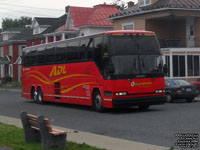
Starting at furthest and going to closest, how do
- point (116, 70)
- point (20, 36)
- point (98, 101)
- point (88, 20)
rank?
point (20, 36) < point (88, 20) < point (98, 101) < point (116, 70)

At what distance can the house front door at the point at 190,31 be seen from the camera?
40625 millimetres

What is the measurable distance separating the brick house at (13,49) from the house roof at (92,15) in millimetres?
16972

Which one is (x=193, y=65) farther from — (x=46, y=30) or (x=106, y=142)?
(x=46, y=30)

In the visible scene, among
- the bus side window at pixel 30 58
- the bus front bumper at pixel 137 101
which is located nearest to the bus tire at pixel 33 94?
the bus side window at pixel 30 58

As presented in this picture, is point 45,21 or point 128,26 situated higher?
point 45,21

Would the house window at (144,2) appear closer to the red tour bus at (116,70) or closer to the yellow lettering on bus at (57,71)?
the yellow lettering on bus at (57,71)

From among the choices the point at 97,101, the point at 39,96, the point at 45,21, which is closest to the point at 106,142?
the point at 97,101

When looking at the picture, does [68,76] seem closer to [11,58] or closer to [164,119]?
[164,119]

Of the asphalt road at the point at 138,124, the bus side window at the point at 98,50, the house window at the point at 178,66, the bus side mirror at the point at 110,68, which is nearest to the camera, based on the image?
the asphalt road at the point at 138,124

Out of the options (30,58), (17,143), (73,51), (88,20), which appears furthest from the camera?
(88,20)

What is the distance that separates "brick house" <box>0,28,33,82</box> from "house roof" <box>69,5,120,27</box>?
55.7ft

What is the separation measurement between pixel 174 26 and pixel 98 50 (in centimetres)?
2187

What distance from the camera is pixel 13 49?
236ft

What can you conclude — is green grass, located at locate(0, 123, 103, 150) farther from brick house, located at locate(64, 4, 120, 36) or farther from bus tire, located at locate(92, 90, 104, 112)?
brick house, located at locate(64, 4, 120, 36)
